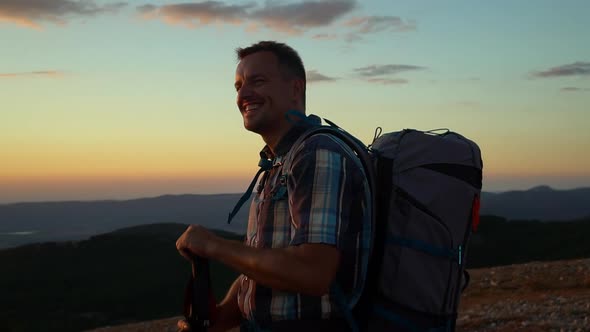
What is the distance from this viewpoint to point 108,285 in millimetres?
79500

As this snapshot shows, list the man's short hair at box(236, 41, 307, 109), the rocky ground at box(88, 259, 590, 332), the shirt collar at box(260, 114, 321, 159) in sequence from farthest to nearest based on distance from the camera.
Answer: the rocky ground at box(88, 259, 590, 332) → the man's short hair at box(236, 41, 307, 109) → the shirt collar at box(260, 114, 321, 159)

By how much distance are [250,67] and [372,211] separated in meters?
1.09

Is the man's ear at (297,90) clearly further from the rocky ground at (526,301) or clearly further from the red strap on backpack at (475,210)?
the rocky ground at (526,301)

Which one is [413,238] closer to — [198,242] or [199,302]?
[198,242]

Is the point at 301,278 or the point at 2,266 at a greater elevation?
the point at 301,278

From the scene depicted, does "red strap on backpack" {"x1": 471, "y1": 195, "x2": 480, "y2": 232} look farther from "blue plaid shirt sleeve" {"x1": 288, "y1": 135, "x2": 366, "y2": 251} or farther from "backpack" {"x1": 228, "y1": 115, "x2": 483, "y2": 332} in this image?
"blue plaid shirt sleeve" {"x1": 288, "y1": 135, "x2": 366, "y2": 251}

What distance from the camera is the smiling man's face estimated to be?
386 cm

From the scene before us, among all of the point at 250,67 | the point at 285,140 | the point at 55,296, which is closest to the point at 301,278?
the point at 285,140

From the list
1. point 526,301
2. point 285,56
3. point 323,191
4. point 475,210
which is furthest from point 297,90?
point 526,301

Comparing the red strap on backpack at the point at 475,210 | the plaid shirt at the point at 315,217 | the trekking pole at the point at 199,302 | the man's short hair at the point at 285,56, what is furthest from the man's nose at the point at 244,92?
the red strap on backpack at the point at 475,210

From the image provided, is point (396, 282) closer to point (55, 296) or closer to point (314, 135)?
point (314, 135)

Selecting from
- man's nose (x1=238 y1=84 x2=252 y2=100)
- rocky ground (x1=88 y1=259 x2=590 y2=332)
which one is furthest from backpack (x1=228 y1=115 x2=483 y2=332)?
rocky ground (x1=88 y1=259 x2=590 y2=332)

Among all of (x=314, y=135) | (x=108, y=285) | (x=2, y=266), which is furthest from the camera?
(x=2, y=266)

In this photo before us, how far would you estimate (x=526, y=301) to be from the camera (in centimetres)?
1953
